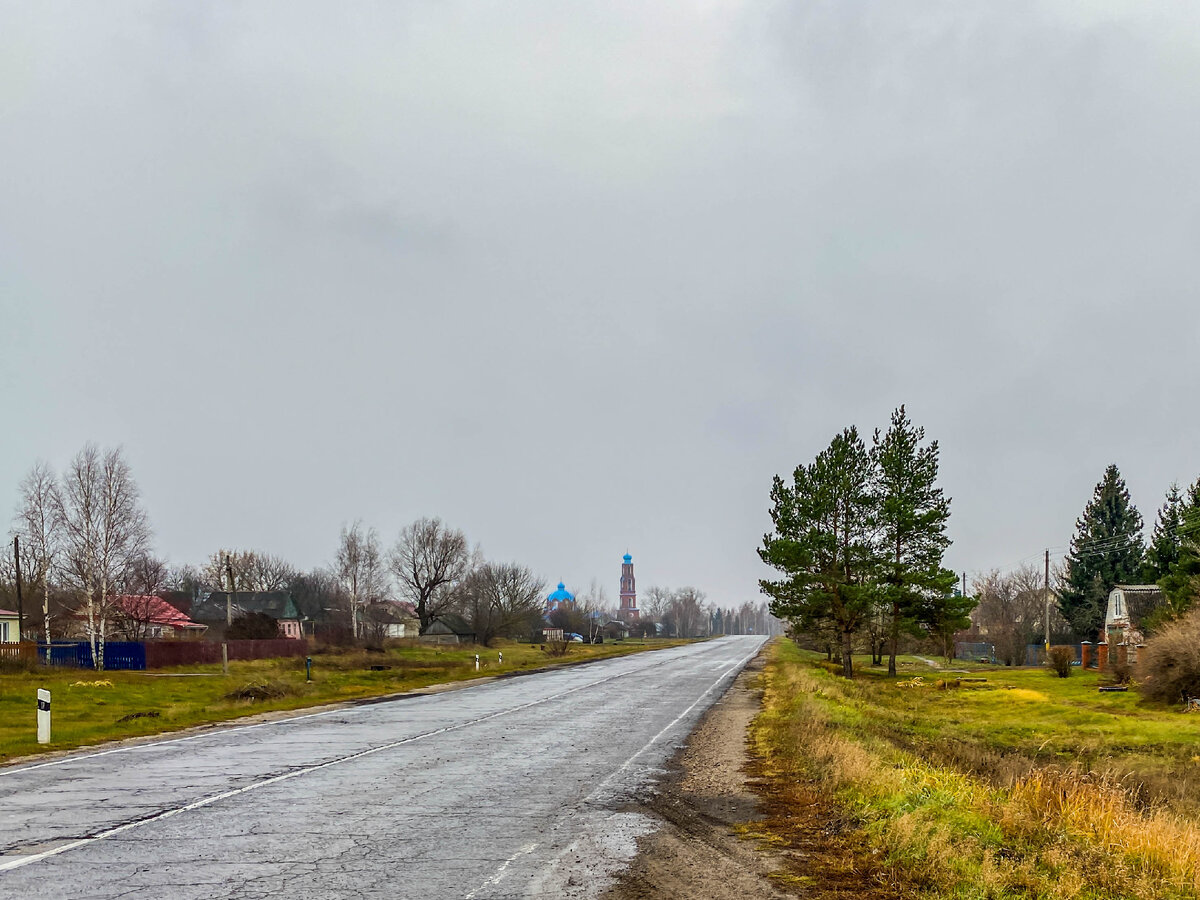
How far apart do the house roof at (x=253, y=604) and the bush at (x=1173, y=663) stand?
3450 inches

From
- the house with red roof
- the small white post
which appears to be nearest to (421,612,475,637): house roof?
the house with red roof

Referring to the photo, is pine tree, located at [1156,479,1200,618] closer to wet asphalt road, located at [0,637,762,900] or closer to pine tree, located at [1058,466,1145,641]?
pine tree, located at [1058,466,1145,641]

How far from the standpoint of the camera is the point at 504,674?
48875mm

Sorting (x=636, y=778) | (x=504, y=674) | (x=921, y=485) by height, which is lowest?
(x=504, y=674)

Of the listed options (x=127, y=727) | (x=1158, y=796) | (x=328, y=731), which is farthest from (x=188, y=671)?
(x=1158, y=796)

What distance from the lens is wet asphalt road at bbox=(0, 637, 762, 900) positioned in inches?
315

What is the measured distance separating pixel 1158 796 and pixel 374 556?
327ft

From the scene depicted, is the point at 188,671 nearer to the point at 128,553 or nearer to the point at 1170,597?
the point at 128,553

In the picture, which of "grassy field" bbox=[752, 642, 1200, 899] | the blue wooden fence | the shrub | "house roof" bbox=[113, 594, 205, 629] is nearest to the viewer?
"grassy field" bbox=[752, 642, 1200, 899]

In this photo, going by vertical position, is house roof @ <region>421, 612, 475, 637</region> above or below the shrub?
below

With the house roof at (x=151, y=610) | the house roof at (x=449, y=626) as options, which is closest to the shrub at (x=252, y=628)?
the house roof at (x=151, y=610)

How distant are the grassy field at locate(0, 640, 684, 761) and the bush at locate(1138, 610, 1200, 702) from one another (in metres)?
27.8

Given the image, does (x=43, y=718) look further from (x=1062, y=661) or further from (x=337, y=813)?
(x=1062, y=661)

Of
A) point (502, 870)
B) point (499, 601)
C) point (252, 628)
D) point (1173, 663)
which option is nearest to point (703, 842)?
point (502, 870)
